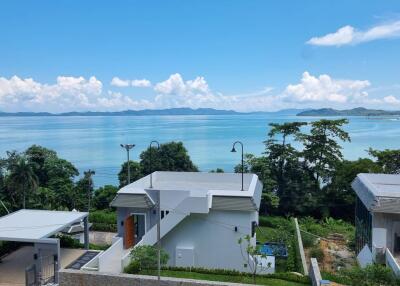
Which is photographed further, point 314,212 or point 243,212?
point 314,212

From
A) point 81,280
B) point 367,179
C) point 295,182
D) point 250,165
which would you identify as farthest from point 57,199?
point 367,179

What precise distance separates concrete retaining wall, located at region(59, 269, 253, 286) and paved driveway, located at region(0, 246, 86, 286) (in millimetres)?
A: 2769

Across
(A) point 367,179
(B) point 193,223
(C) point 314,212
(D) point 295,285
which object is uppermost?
(A) point 367,179

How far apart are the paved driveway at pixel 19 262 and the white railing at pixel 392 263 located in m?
12.4

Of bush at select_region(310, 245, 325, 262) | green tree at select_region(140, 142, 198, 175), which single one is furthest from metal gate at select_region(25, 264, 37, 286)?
green tree at select_region(140, 142, 198, 175)

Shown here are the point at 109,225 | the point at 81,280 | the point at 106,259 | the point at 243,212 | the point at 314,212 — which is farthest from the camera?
the point at 314,212

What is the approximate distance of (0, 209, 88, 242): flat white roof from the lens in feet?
47.6

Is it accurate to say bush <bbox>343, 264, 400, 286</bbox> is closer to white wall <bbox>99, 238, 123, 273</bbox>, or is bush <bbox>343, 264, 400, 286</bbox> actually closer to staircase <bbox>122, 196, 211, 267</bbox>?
staircase <bbox>122, 196, 211, 267</bbox>

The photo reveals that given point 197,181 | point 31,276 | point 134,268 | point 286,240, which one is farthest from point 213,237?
point 31,276

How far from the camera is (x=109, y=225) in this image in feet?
86.9

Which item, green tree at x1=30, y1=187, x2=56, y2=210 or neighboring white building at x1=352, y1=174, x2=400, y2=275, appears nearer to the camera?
neighboring white building at x1=352, y1=174, x2=400, y2=275

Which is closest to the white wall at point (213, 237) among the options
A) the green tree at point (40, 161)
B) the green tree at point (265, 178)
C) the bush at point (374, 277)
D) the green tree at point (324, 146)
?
the bush at point (374, 277)

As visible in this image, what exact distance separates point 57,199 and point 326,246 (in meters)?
24.0

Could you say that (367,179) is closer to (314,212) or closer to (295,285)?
(295,285)
